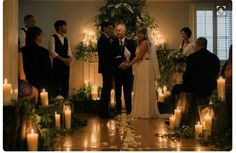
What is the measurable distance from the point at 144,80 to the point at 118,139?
7.49 ft

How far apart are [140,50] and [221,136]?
267 centimetres

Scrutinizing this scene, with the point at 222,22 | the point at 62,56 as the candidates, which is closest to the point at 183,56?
the point at 62,56

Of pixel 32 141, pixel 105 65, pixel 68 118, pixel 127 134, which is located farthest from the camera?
pixel 105 65

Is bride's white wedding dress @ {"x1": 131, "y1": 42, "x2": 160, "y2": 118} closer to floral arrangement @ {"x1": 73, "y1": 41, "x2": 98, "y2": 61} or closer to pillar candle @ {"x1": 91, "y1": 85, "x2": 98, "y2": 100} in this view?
pillar candle @ {"x1": 91, "y1": 85, "x2": 98, "y2": 100}

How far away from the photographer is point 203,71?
5.22 meters

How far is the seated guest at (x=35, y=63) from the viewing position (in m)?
5.34

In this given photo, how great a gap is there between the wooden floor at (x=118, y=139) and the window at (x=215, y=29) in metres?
4.07

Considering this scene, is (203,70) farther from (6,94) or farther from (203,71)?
(6,94)

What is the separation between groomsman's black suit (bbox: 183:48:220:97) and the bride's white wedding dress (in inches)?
58.6

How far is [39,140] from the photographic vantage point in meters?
3.83

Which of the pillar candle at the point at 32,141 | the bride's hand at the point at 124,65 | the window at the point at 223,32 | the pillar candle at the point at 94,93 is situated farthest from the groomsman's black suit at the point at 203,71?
the window at the point at 223,32

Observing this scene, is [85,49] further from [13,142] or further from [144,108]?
[13,142]

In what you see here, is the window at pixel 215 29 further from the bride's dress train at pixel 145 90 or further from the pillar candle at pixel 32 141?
the pillar candle at pixel 32 141

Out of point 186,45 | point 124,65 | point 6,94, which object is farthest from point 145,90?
point 6,94
